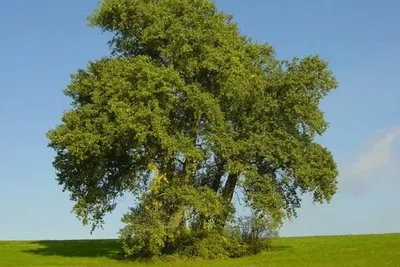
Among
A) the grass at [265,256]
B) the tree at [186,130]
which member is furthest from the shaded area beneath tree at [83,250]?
the tree at [186,130]

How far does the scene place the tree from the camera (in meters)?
48.8

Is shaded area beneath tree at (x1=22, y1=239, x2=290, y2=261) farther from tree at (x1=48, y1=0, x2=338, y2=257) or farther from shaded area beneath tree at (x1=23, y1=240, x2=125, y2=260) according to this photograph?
tree at (x1=48, y1=0, x2=338, y2=257)

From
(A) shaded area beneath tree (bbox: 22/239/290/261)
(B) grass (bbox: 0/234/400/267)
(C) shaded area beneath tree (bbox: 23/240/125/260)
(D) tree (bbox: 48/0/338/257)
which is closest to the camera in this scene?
(B) grass (bbox: 0/234/400/267)

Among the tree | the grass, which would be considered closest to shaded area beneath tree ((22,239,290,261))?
the grass

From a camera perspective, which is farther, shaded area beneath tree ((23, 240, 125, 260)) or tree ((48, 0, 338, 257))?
shaded area beneath tree ((23, 240, 125, 260))

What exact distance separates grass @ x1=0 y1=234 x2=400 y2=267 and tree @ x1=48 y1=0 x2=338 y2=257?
316 centimetres

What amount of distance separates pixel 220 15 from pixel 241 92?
23.9 feet

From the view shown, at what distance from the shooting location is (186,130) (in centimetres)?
5203

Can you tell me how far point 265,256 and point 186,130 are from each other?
12376 millimetres

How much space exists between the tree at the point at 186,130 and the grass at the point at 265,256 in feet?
10.4

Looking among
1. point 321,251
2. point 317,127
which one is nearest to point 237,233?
point 321,251

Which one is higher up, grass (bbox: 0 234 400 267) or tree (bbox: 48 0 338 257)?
tree (bbox: 48 0 338 257)

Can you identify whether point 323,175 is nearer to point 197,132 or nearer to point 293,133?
point 293,133

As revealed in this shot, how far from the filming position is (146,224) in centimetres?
4900
